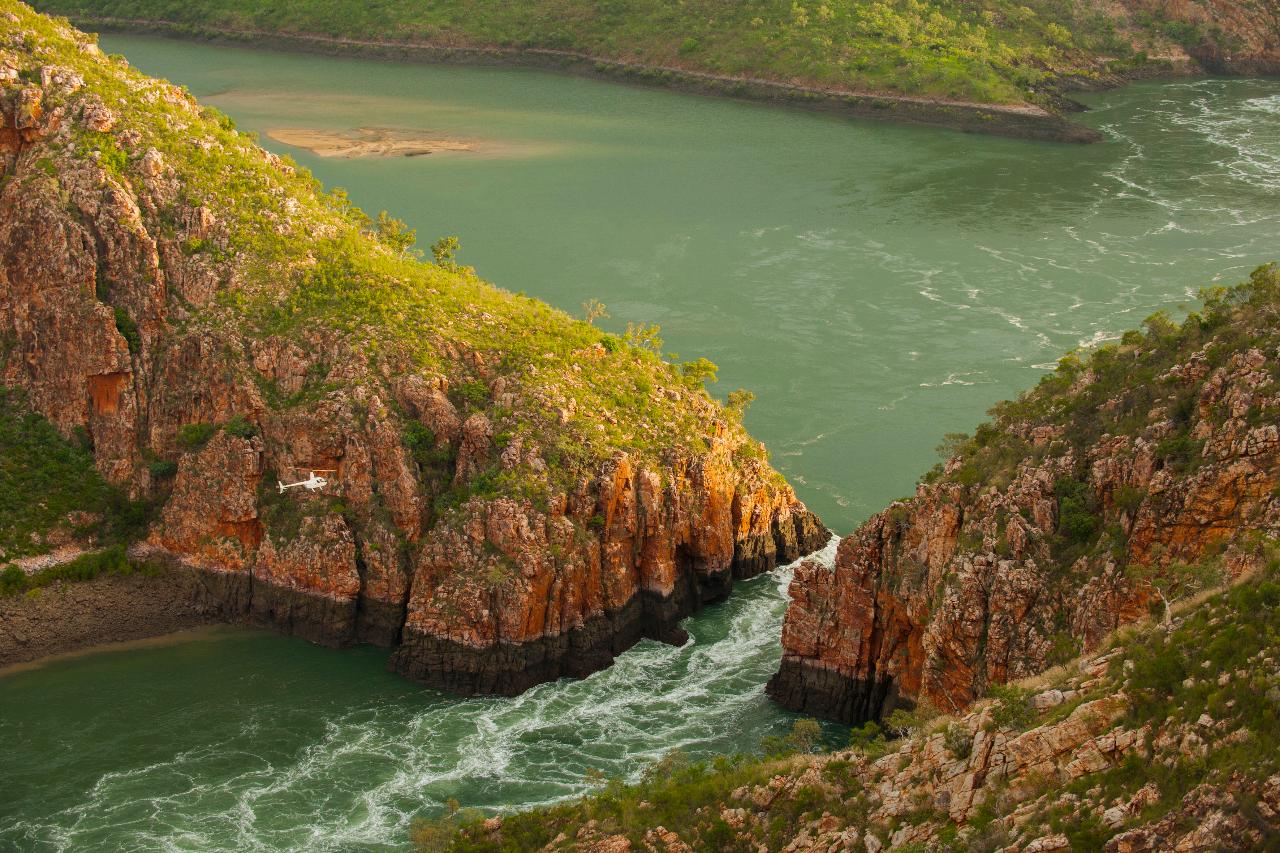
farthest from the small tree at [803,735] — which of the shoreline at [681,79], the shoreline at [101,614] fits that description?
the shoreline at [681,79]

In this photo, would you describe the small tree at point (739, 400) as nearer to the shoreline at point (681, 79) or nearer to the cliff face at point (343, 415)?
the cliff face at point (343, 415)

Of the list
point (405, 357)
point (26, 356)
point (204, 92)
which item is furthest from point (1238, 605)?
point (204, 92)

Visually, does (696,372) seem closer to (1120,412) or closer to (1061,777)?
(1120,412)

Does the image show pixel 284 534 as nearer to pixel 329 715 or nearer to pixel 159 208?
pixel 329 715

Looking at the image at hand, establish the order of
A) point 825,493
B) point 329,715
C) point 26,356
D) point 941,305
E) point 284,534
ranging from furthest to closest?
point 941,305, point 825,493, point 26,356, point 284,534, point 329,715

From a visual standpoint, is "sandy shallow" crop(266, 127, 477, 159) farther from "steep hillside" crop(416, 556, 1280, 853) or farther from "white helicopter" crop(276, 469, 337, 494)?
"steep hillside" crop(416, 556, 1280, 853)

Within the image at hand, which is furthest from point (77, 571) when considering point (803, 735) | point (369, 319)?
point (803, 735)
